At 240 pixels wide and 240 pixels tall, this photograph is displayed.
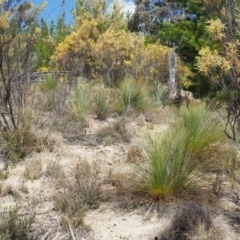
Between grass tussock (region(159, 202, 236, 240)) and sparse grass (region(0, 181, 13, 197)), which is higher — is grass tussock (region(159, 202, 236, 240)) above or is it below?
above

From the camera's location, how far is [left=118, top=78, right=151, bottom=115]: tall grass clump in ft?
30.2

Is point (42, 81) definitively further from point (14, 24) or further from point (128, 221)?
point (128, 221)

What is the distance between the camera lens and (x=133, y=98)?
9500mm

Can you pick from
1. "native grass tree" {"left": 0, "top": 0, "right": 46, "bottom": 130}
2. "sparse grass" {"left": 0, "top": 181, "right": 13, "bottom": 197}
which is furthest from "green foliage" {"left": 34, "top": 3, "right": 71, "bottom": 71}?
"sparse grass" {"left": 0, "top": 181, "right": 13, "bottom": 197}

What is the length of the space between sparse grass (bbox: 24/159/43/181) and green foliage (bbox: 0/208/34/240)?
1327 millimetres

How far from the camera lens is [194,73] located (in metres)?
11.7

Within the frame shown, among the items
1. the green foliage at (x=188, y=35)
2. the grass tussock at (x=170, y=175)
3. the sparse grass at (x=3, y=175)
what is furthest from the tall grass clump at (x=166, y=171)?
the green foliage at (x=188, y=35)

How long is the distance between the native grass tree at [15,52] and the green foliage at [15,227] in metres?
2.63

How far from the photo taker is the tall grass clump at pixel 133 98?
922 cm

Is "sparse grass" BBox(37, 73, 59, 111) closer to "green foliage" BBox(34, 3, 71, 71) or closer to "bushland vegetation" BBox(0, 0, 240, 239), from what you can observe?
"bushland vegetation" BBox(0, 0, 240, 239)

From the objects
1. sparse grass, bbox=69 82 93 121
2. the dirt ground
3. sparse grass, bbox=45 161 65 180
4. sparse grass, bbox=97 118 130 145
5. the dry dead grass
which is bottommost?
the dirt ground

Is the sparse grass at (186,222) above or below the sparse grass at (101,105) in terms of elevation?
below

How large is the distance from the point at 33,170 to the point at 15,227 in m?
1.55

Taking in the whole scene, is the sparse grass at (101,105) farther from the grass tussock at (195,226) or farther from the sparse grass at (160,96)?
the grass tussock at (195,226)
